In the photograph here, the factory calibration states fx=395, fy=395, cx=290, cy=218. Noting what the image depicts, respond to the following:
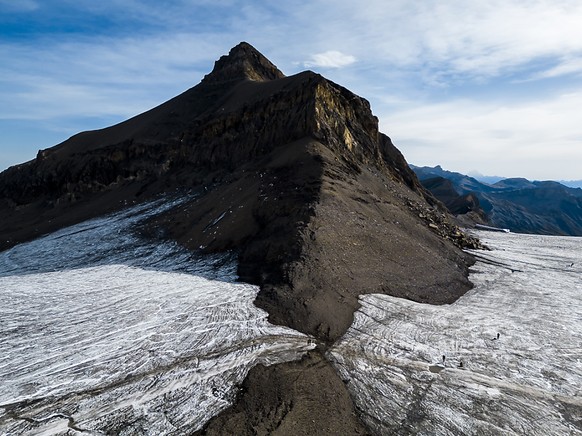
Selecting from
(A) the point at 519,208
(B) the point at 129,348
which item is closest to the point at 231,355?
(B) the point at 129,348

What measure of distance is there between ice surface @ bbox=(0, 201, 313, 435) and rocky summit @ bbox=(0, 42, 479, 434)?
742 mm

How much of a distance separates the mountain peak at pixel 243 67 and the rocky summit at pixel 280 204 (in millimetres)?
662

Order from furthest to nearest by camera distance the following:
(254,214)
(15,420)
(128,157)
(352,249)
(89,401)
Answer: (128,157), (254,214), (352,249), (89,401), (15,420)

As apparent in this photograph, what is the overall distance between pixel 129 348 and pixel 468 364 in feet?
25.1

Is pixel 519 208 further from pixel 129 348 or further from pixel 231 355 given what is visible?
pixel 129 348

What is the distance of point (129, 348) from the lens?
8820mm

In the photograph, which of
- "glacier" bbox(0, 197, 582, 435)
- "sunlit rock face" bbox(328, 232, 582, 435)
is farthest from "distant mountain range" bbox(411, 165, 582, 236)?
"glacier" bbox(0, 197, 582, 435)

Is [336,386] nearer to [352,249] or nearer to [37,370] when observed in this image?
[37,370]

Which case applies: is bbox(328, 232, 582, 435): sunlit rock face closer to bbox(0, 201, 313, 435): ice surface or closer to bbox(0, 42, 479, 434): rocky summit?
bbox(0, 42, 479, 434): rocky summit

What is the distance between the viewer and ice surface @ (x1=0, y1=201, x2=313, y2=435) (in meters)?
6.68

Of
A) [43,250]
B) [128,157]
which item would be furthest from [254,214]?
[128,157]

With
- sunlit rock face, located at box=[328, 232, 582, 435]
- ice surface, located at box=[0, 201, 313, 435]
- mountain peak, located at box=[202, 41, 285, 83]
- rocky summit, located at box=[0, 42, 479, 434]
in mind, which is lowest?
sunlit rock face, located at box=[328, 232, 582, 435]

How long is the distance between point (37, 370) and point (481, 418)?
8629 millimetres

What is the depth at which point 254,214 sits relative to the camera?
1797cm
